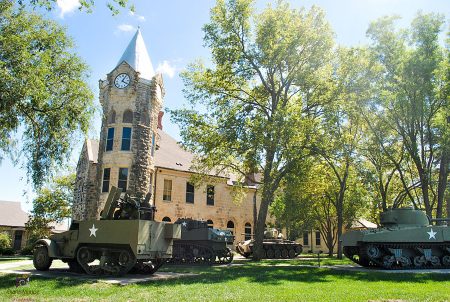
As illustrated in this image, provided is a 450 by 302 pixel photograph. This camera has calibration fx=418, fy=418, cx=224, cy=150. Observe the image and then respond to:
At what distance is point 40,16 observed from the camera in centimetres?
1717

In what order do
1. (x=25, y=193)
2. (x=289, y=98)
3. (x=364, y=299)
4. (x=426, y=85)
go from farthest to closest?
1. (x=289, y=98)
2. (x=426, y=85)
3. (x=25, y=193)
4. (x=364, y=299)

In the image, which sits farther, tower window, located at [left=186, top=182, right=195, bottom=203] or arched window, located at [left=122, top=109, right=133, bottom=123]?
tower window, located at [left=186, top=182, right=195, bottom=203]

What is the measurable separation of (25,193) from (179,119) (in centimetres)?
1095

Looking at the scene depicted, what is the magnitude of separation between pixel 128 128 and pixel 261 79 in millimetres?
10226

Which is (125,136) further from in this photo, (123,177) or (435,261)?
(435,261)

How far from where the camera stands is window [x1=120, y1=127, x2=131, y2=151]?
1148 inches

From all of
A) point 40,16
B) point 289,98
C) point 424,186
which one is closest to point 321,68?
point 289,98

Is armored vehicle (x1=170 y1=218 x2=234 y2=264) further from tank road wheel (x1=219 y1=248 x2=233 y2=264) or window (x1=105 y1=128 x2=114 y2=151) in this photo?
window (x1=105 y1=128 x2=114 y2=151)

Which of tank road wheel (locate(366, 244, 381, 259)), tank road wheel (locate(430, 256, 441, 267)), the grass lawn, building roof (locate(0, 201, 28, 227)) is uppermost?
building roof (locate(0, 201, 28, 227))

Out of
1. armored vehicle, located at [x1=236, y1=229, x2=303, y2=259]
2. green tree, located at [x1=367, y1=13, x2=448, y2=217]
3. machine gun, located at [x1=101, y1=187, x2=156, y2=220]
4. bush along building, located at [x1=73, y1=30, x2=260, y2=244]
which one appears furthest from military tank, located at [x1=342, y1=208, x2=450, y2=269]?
armored vehicle, located at [x1=236, y1=229, x2=303, y2=259]

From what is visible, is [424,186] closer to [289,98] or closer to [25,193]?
[289,98]

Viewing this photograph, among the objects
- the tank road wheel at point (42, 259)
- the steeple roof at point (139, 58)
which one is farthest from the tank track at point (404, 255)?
the steeple roof at point (139, 58)

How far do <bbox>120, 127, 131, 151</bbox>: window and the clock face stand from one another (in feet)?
10.3

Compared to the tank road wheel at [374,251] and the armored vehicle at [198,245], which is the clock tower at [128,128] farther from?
the tank road wheel at [374,251]
